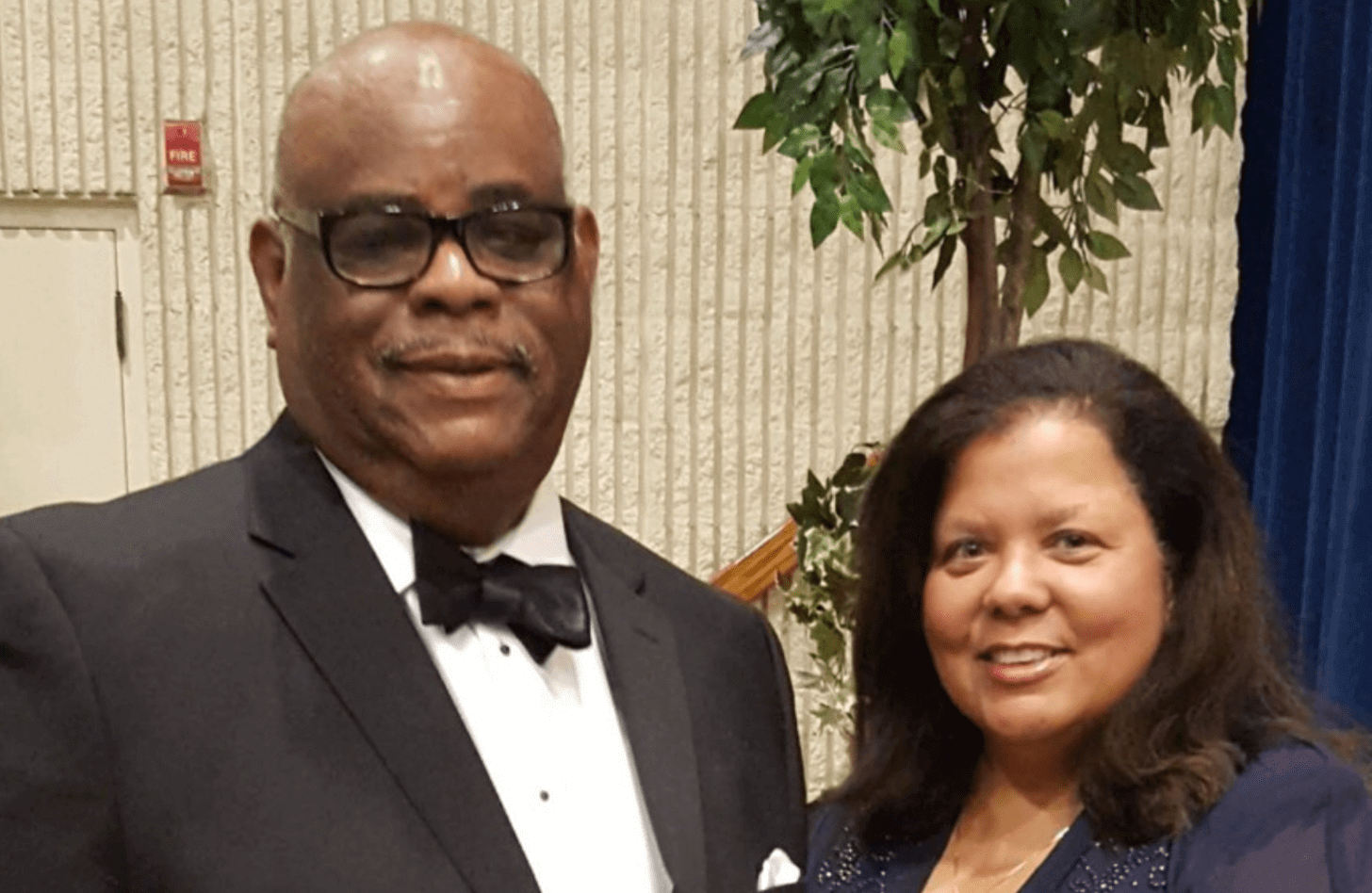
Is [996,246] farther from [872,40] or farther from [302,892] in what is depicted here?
[302,892]

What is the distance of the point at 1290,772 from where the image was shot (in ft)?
4.38

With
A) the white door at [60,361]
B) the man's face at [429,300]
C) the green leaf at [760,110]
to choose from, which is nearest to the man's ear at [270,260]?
the man's face at [429,300]

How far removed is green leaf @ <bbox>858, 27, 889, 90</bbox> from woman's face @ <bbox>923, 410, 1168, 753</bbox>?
1.55 feet

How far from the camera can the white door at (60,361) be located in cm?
315

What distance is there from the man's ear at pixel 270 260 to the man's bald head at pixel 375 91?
0.04m

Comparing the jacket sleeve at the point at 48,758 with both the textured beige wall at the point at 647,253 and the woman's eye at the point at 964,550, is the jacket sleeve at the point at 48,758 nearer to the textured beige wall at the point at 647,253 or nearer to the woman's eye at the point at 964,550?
the woman's eye at the point at 964,550

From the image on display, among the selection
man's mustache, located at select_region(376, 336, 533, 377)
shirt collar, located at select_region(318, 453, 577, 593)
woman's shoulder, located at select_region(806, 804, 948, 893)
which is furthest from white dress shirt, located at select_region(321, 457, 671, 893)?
woman's shoulder, located at select_region(806, 804, 948, 893)

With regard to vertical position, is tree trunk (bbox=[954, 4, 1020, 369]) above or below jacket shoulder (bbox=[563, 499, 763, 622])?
above

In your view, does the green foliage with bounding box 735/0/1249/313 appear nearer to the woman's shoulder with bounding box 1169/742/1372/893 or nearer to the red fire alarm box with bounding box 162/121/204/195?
the woman's shoulder with bounding box 1169/742/1372/893

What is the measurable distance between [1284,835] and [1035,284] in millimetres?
809

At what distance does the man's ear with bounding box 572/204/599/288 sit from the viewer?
3.87ft

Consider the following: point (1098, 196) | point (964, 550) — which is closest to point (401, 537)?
point (964, 550)

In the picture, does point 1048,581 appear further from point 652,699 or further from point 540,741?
point 540,741

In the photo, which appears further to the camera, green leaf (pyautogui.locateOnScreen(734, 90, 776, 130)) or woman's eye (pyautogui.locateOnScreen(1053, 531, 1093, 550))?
green leaf (pyautogui.locateOnScreen(734, 90, 776, 130))
